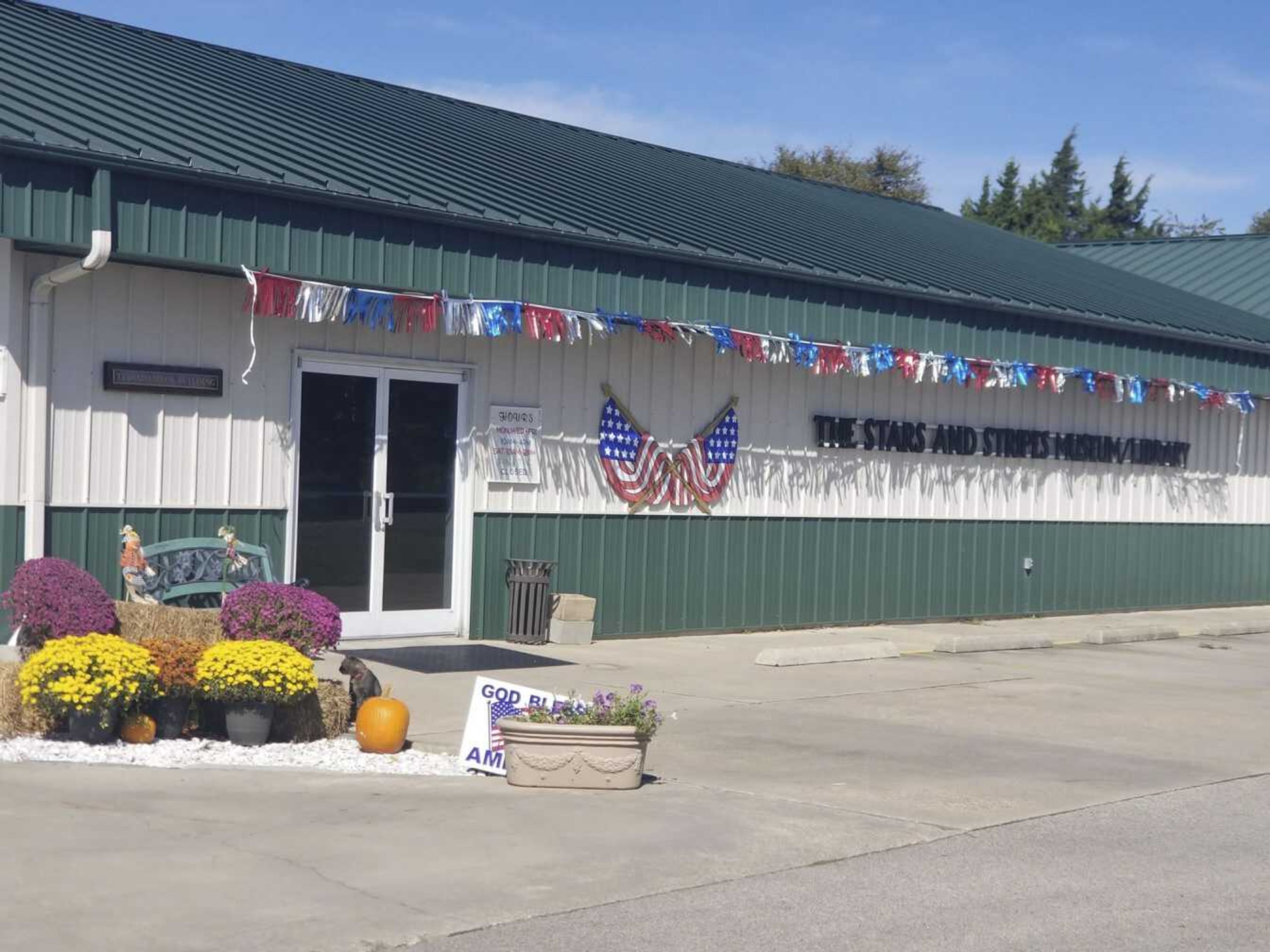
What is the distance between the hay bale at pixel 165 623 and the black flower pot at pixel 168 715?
0.88 m

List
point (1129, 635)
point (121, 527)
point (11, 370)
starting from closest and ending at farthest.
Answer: point (11, 370) < point (121, 527) < point (1129, 635)

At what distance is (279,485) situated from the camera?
13992mm

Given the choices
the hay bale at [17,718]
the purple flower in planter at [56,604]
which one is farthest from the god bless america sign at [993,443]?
the hay bale at [17,718]

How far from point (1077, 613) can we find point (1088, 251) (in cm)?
1644

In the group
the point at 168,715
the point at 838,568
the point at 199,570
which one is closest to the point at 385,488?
the point at 199,570

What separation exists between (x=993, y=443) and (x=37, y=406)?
40.7 ft

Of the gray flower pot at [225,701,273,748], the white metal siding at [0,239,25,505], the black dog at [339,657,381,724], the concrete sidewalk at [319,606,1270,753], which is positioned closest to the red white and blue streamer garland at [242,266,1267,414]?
the white metal siding at [0,239,25,505]

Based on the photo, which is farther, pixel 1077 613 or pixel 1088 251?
pixel 1088 251

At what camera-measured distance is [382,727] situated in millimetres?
9867

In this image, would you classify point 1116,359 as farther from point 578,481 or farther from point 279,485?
point 279,485

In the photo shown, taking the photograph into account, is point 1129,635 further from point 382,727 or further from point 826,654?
point 382,727

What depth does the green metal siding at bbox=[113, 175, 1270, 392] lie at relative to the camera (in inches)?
499

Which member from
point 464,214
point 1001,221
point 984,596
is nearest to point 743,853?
point 464,214

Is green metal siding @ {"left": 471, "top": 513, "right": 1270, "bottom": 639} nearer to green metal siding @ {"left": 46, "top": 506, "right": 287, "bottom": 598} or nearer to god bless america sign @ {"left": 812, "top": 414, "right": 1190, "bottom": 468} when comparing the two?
god bless america sign @ {"left": 812, "top": 414, "right": 1190, "bottom": 468}
